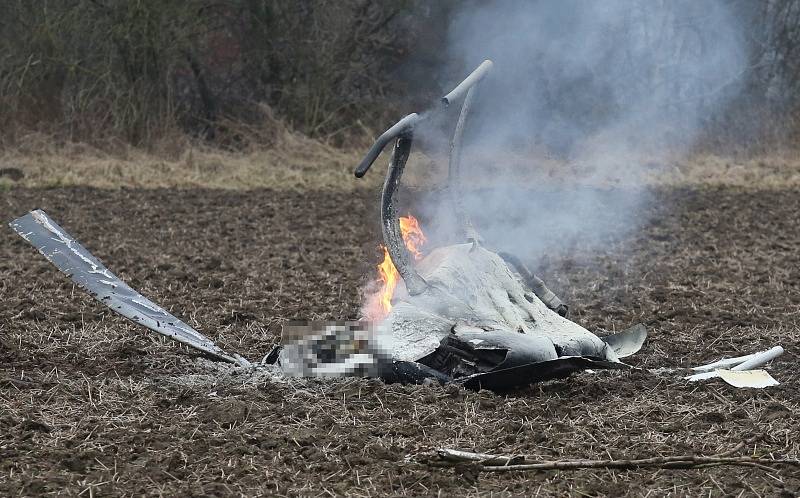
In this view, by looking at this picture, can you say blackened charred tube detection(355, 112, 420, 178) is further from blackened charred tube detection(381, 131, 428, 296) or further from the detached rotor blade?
the detached rotor blade

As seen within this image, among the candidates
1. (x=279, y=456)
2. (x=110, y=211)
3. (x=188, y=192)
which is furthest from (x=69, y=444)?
(x=188, y=192)

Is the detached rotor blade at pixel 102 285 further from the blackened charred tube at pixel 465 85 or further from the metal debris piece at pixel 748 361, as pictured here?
the metal debris piece at pixel 748 361

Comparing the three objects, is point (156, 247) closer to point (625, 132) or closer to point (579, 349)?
point (579, 349)

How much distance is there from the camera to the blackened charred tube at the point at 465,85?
20.4 ft

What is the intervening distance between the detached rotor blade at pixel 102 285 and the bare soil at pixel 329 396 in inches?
7.0

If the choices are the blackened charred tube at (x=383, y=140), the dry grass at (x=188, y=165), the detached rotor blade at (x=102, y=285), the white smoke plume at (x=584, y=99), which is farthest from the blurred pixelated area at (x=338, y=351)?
the dry grass at (x=188, y=165)

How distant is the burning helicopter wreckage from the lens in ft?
18.9

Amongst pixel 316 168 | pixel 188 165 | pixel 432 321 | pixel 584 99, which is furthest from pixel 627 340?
pixel 188 165

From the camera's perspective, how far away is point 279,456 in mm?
4766

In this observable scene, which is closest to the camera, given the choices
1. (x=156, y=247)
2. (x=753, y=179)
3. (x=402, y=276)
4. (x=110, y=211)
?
(x=402, y=276)

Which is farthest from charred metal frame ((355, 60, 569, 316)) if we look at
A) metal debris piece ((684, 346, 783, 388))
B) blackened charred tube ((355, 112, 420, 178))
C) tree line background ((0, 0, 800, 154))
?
tree line background ((0, 0, 800, 154))

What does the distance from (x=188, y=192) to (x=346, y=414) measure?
955 cm

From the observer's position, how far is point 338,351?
5.82 metres

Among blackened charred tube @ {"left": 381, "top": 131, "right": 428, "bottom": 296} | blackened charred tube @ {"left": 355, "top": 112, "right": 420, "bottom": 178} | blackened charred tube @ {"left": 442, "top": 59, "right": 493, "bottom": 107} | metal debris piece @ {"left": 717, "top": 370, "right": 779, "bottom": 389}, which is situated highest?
blackened charred tube @ {"left": 442, "top": 59, "right": 493, "bottom": 107}
